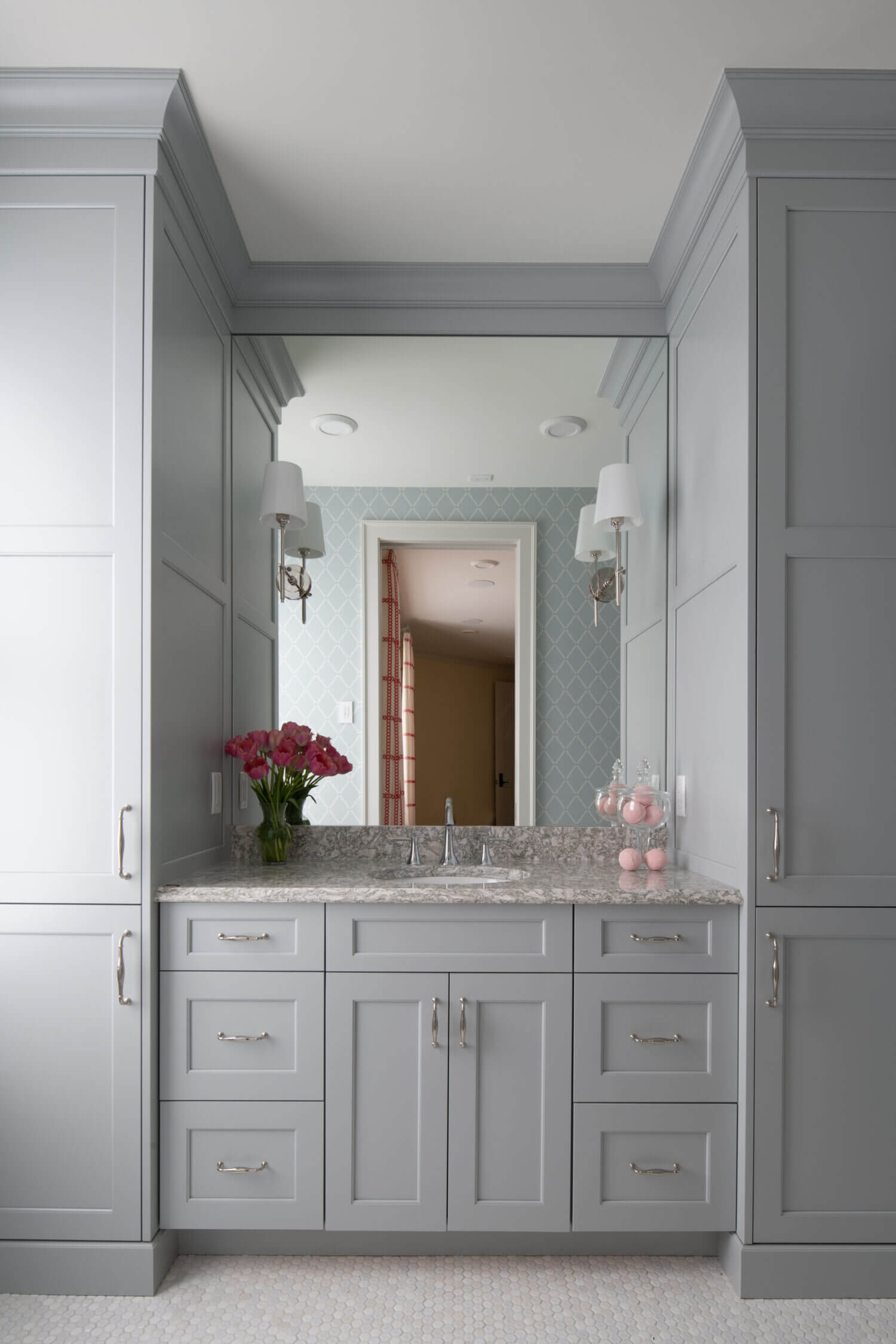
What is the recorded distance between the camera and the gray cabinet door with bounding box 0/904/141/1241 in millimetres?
2008

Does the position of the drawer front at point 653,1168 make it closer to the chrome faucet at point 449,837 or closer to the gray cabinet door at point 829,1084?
the gray cabinet door at point 829,1084

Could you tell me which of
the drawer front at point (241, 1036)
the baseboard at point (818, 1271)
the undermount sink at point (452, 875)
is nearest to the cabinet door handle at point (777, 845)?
the undermount sink at point (452, 875)

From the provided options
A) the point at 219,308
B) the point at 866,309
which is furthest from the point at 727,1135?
the point at 219,308

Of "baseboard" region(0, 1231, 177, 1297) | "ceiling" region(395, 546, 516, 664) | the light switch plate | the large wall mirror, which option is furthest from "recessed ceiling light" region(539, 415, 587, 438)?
"baseboard" region(0, 1231, 177, 1297)

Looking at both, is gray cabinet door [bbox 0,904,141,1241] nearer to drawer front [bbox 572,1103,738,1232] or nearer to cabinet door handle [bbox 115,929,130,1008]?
cabinet door handle [bbox 115,929,130,1008]

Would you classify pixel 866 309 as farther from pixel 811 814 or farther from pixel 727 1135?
pixel 727 1135

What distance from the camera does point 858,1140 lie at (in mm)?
2006

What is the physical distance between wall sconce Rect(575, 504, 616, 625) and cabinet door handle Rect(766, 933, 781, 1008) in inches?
45.2


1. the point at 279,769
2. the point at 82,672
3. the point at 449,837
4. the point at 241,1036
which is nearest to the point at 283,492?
the point at 279,769

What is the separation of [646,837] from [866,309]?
4.72 ft

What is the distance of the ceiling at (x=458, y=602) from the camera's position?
2.75 meters

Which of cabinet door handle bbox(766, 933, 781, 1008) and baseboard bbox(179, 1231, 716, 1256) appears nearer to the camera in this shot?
cabinet door handle bbox(766, 933, 781, 1008)

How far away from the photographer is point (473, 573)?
2.79 meters

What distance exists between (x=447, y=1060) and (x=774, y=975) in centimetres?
77
